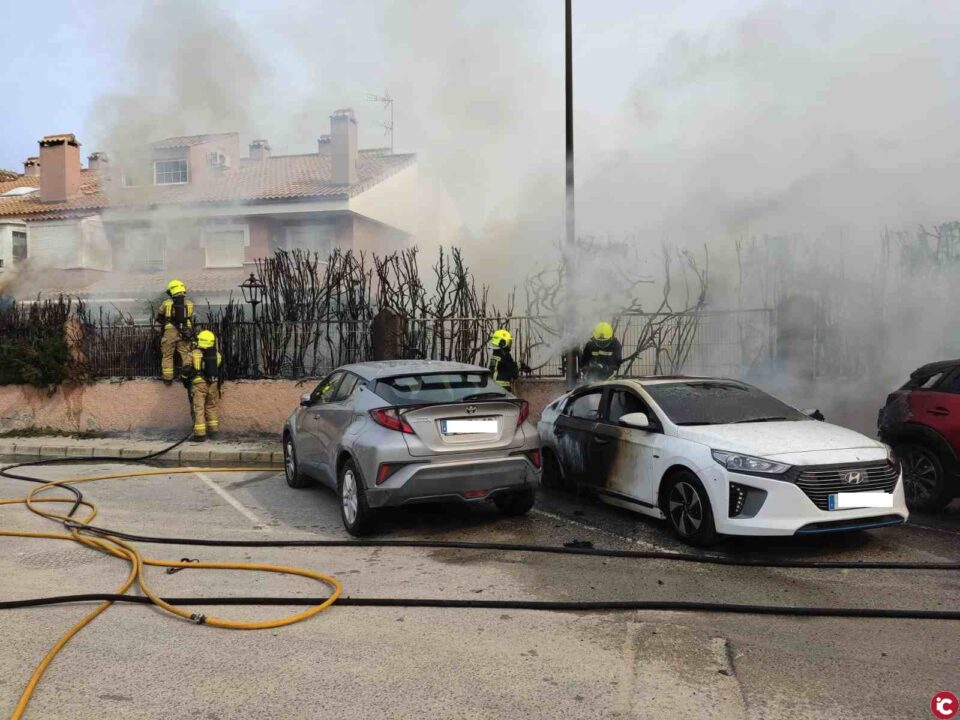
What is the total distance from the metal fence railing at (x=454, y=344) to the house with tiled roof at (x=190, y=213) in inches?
74.4

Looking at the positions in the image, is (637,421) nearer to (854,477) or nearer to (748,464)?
(748,464)

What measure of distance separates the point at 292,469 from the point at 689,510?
425cm

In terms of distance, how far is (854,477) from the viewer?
499 centimetres

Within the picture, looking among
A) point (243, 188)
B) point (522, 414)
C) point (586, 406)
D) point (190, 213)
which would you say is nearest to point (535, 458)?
point (522, 414)

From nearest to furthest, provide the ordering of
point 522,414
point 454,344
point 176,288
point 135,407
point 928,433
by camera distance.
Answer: point 522,414 → point 928,433 → point 176,288 → point 454,344 → point 135,407

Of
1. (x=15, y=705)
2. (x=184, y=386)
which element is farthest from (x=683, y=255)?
(x=15, y=705)

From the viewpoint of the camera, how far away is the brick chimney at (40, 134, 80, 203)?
19.3 metres

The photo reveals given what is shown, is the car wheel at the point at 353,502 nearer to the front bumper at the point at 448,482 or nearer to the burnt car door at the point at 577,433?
the front bumper at the point at 448,482

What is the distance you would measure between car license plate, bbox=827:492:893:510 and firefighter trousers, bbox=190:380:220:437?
868cm

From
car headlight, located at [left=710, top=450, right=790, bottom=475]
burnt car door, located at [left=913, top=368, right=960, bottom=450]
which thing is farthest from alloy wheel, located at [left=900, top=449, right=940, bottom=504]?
car headlight, located at [left=710, top=450, right=790, bottom=475]

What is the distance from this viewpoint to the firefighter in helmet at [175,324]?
439 inches

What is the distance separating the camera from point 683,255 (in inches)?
403

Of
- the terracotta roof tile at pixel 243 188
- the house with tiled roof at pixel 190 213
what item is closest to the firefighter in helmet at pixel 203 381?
the house with tiled roof at pixel 190 213

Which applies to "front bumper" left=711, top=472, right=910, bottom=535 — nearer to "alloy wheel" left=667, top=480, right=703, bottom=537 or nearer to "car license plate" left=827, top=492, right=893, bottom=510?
"car license plate" left=827, top=492, right=893, bottom=510
